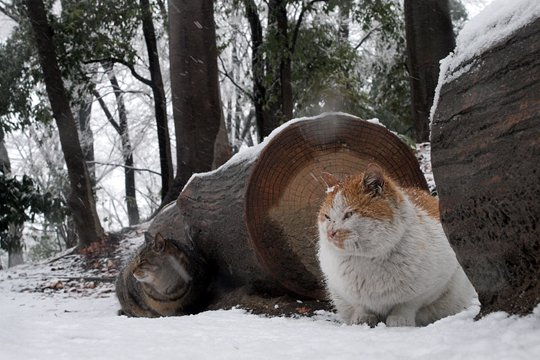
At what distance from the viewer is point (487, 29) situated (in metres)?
2.28

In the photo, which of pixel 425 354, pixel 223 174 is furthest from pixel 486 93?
pixel 223 174

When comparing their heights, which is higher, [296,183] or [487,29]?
[487,29]

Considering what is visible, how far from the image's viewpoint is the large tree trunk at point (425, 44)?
9.18m

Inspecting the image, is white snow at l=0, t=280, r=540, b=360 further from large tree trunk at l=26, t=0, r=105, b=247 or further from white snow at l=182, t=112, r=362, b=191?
large tree trunk at l=26, t=0, r=105, b=247

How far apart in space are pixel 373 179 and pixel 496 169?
88 cm

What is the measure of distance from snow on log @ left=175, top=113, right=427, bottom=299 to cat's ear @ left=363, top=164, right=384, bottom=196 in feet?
4.97

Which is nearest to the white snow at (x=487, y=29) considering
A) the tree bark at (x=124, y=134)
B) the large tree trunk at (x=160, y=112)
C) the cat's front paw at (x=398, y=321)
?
the cat's front paw at (x=398, y=321)

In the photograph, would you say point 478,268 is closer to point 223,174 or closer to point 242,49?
point 223,174

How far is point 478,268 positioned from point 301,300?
2.37 metres

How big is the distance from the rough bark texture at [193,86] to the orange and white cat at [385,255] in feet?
16.7

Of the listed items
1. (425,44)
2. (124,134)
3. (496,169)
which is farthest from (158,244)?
(124,134)

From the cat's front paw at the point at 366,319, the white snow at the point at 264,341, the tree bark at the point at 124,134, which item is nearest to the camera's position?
the white snow at the point at 264,341

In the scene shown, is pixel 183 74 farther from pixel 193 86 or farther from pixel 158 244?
pixel 158 244

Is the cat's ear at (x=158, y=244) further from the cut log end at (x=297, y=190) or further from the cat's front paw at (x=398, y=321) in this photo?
the cat's front paw at (x=398, y=321)
